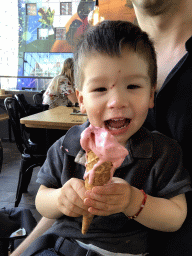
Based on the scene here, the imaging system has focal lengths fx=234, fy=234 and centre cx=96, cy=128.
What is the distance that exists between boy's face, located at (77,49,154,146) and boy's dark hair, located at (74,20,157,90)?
0.09ft

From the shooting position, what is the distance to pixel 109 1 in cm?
654

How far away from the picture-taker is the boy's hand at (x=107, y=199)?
26.0 inches

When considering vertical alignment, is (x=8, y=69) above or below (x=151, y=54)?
below

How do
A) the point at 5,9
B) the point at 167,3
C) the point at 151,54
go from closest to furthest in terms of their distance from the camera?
the point at 151,54
the point at 167,3
the point at 5,9

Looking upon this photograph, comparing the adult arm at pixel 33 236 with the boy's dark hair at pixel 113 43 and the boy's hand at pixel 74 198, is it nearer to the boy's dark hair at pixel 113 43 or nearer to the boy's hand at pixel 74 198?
the boy's hand at pixel 74 198

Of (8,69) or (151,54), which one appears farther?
(8,69)

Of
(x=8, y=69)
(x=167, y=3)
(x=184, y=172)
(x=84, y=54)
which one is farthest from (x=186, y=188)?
(x=8, y=69)

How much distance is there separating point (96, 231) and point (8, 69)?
7.85 meters

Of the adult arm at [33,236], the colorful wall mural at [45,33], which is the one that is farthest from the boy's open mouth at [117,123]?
the colorful wall mural at [45,33]

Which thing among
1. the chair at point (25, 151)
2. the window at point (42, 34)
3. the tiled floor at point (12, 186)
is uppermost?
the window at point (42, 34)

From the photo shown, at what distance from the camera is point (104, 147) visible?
607 mm

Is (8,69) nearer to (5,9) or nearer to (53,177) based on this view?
(5,9)

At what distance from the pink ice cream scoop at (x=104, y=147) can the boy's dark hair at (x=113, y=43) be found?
A: 0.28 meters

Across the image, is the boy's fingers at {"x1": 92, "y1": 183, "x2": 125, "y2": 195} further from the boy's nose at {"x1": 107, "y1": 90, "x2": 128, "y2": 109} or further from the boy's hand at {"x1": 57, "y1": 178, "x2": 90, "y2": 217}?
the boy's nose at {"x1": 107, "y1": 90, "x2": 128, "y2": 109}
